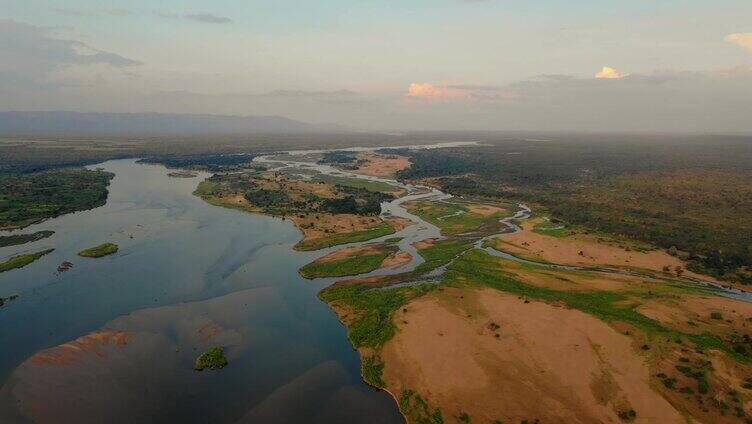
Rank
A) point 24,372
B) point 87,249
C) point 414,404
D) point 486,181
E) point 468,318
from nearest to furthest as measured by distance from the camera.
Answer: point 414,404 → point 24,372 → point 468,318 → point 87,249 → point 486,181

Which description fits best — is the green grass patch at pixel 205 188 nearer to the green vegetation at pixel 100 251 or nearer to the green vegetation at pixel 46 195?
the green vegetation at pixel 46 195

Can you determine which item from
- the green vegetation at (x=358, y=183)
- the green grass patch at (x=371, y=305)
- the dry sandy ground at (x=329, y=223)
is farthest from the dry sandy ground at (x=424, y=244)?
the green vegetation at (x=358, y=183)

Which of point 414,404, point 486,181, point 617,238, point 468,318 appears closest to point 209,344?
point 414,404

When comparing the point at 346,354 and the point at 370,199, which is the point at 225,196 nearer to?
the point at 370,199

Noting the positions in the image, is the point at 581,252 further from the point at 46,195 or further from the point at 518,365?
the point at 46,195

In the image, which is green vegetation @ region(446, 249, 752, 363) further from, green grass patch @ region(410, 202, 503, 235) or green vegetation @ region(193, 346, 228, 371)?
green vegetation @ region(193, 346, 228, 371)

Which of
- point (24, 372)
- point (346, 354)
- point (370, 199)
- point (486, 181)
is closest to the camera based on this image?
point (24, 372)

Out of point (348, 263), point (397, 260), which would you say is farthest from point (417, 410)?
point (397, 260)
